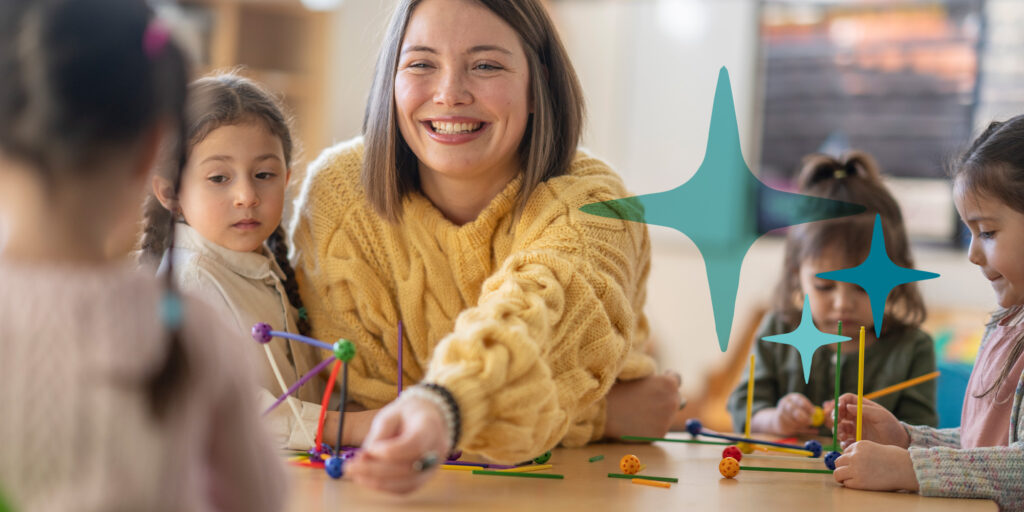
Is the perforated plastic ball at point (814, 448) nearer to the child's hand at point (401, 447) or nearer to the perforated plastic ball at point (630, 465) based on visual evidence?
the perforated plastic ball at point (630, 465)

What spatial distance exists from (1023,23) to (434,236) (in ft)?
10.8

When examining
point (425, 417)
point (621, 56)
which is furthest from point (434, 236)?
point (621, 56)

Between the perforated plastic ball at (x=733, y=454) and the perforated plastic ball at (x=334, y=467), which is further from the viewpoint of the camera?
the perforated plastic ball at (x=733, y=454)

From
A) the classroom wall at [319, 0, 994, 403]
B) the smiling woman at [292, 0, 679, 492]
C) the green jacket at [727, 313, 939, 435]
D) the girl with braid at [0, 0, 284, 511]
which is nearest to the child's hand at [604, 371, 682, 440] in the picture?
the smiling woman at [292, 0, 679, 492]

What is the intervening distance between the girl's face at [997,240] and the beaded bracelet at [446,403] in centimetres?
77

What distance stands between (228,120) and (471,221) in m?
0.37

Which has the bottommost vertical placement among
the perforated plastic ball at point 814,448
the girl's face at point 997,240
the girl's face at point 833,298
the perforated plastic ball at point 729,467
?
the perforated plastic ball at point 814,448

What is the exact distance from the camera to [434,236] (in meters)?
1.37

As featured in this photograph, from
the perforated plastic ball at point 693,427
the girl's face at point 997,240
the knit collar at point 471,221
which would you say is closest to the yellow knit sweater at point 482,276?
the knit collar at point 471,221

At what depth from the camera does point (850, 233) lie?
6.02ft

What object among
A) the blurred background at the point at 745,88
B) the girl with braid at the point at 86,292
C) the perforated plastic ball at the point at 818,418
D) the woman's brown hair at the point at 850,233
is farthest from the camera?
the blurred background at the point at 745,88

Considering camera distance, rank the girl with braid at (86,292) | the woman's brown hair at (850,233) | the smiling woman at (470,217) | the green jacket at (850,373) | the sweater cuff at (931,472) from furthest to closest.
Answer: the woman's brown hair at (850,233), the green jacket at (850,373), the smiling woman at (470,217), the sweater cuff at (931,472), the girl with braid at (86,292)

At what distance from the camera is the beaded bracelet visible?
0.86 meters

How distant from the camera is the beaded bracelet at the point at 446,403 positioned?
0.86 m
